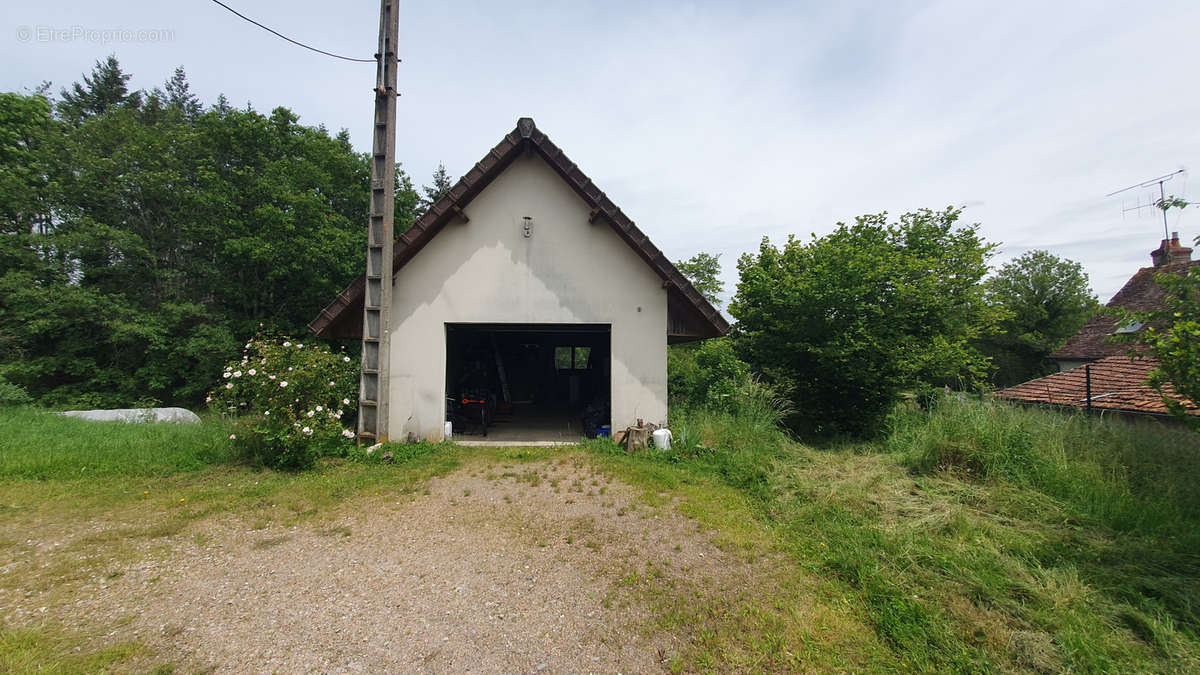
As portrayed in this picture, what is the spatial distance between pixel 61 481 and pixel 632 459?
25.2 ft

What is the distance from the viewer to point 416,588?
321 cm

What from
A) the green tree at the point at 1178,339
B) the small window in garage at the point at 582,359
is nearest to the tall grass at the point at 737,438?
the green tree at the point at 1178,339

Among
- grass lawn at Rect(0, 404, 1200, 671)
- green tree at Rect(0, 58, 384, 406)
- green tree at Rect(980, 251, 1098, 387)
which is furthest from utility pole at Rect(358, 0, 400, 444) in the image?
green tree at Rect(980, 251, 1098, 387)

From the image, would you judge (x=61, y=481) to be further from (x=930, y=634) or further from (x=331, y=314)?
(x=930, y=634)

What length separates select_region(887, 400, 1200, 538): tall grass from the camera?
4.30 meters

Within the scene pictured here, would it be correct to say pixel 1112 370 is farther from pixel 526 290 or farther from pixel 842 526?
pixel 526 290

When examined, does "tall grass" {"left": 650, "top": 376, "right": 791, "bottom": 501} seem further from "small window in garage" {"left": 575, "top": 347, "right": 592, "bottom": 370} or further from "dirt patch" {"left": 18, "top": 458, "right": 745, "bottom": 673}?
"small window in garage" {"left": 575, "top": 347, "right": 592, "bottom": 370}

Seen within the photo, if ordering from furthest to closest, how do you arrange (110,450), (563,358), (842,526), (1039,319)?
(1039,319) → (563,358) → (110,450) → (842,526)

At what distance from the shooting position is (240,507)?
4723mm

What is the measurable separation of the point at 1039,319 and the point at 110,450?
1811 inches

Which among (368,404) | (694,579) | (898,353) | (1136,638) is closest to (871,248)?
(898,353)

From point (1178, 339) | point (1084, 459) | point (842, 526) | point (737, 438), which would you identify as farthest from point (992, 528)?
point (737, 438)

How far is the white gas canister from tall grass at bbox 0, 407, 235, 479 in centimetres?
665

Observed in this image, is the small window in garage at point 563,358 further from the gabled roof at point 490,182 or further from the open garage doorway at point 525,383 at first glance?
the gabled roof at point 490,182
